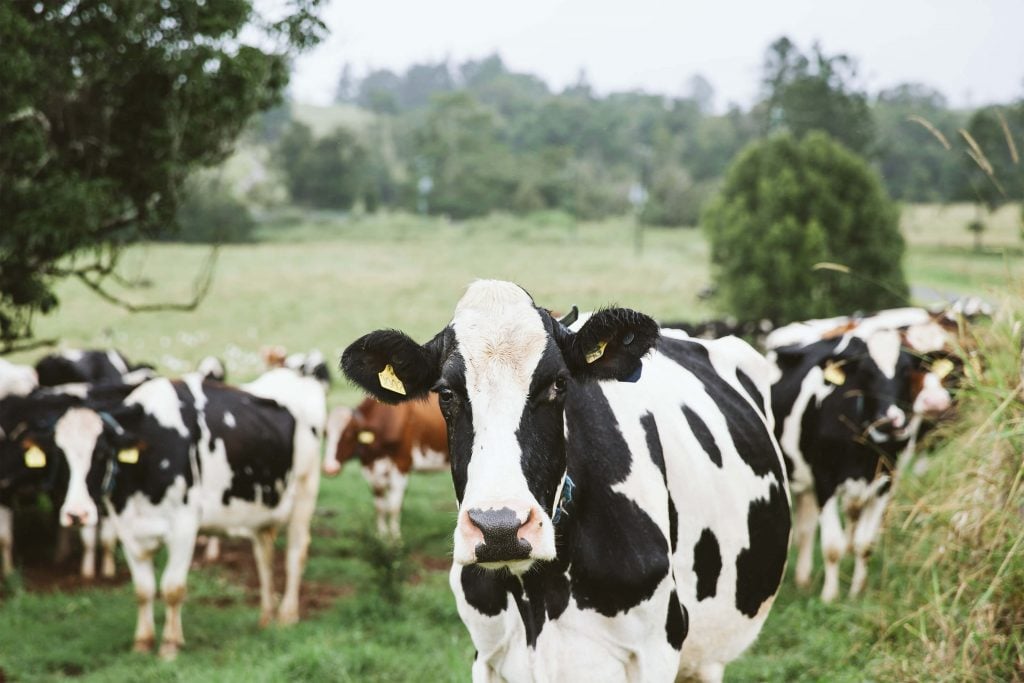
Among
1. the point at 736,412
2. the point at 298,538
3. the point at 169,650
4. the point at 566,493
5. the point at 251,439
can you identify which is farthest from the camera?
the point at 298,538

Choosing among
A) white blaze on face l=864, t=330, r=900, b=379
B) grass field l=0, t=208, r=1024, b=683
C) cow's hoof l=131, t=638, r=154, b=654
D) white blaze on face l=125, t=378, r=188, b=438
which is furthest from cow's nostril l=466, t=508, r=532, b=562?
white blaze on face l=864, t=330, r=900, b=379

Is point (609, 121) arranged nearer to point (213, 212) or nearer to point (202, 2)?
point (213, 212)

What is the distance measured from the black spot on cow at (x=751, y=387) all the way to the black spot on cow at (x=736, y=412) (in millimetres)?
262

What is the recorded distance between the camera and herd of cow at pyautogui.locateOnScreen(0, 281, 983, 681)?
3.16m

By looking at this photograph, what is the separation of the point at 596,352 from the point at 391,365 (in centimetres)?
70

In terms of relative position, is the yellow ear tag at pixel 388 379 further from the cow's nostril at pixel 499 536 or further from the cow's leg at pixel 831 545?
the cow's leg at pixel 831 545

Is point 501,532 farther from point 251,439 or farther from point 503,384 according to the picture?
point 251,439

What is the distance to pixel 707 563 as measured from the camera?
3986 millimetres

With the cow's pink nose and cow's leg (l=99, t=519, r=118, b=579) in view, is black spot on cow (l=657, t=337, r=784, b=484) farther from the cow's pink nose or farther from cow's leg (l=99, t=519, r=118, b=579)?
cow's leg (l=99, t=519, r=118, b=579)

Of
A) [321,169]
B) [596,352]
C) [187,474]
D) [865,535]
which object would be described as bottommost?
[865,535]

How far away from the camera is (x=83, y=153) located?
8.98 m

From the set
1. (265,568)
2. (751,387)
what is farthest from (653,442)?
(265,568)

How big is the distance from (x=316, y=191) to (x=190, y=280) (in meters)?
29.1

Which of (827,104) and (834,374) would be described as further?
(827,104)
